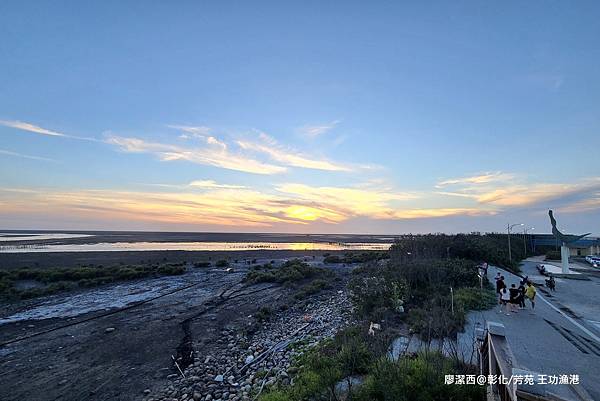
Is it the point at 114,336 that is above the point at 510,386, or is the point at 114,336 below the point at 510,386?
below

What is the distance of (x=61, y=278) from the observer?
87.2ft

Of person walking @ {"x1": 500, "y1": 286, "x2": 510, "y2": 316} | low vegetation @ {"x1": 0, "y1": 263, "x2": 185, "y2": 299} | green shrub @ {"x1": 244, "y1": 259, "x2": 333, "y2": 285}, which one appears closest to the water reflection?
low vegetation @ {"x1": 0, "y1": 263, "x2": 185, "y2": 299}

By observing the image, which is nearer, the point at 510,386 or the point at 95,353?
the point at 510,386

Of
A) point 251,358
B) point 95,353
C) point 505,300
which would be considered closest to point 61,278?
point 95,353

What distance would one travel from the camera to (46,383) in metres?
9.48

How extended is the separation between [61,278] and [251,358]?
24.4m

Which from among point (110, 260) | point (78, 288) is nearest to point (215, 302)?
point (78, 288)

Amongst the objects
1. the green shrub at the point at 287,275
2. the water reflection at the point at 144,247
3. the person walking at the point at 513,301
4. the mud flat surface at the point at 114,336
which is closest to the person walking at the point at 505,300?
the person walking at the point at 513,301

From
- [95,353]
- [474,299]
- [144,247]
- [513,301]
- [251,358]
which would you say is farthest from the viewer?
[144,247]

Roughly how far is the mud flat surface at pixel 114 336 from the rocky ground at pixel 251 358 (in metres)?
0.45

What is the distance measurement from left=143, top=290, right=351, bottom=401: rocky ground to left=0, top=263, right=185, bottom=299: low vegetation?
16991 mm

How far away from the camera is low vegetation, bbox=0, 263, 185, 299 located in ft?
72.2

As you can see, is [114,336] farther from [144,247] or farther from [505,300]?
[144,247]

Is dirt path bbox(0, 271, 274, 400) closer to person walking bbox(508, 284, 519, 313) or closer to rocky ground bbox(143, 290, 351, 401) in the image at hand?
rocky ground bbox(143, 290, 351, 401)
